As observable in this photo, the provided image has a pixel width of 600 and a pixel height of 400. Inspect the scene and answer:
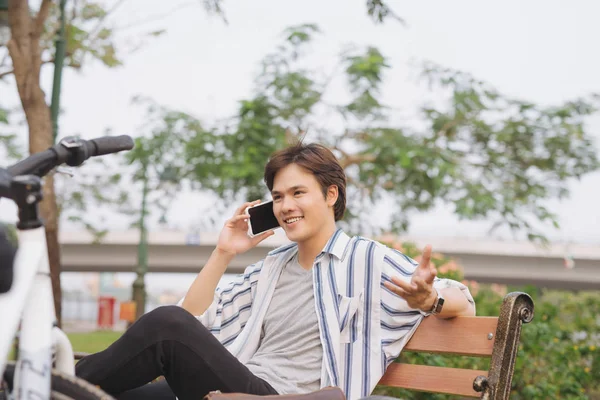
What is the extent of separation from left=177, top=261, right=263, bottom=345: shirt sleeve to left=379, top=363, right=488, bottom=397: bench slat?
650 millimetres

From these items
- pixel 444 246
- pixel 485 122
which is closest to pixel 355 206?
pixel 485 122

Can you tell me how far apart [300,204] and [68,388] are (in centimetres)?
152

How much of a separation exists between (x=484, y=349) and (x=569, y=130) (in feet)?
38.6

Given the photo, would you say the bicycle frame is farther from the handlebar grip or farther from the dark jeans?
the dark jeans

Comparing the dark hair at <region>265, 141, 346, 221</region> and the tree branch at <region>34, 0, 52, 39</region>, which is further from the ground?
the tree branch at <region>34, 0, 52, 39</region>

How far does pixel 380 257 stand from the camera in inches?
118

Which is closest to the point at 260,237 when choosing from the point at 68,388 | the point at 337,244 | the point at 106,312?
the point at 337,244

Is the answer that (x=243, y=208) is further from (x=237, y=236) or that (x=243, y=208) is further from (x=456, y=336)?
(x=456, y=336)

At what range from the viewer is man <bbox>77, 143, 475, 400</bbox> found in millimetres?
2580

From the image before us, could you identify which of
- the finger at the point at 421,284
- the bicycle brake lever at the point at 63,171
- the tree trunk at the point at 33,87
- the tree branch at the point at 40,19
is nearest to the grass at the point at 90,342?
the tree trunk at the point at 33,87

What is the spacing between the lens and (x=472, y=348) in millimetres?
2781

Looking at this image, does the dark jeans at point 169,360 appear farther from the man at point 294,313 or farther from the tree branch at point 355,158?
the tree branch at point 355,158

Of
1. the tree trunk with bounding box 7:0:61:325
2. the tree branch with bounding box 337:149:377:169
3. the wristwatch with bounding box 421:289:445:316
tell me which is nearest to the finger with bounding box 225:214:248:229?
the wristwatch with bounding box 421:289:445:316

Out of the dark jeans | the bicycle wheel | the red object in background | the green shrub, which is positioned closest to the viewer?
the bicycle wheel
